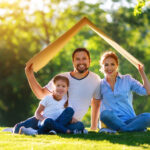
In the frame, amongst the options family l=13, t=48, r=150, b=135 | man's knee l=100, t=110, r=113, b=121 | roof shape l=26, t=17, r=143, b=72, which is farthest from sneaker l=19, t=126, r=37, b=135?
roof shape l=26, t=17, r=143, b=72

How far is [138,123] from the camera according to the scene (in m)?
5.88

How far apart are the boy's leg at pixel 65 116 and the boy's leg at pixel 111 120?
21.9 inches

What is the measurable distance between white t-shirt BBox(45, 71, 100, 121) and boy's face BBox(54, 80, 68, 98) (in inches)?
16.1

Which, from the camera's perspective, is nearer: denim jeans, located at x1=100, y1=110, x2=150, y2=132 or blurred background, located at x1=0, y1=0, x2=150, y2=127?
denim jeans, located at x1=100, y1=110, x2=150, y2=132

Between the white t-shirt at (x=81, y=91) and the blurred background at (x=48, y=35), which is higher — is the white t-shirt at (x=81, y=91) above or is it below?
below

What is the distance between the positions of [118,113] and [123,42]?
68.6ft

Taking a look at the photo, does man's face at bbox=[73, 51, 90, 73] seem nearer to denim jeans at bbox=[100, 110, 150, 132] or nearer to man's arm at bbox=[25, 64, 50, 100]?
man's arm at bbox=[25, 64, 50, 100]

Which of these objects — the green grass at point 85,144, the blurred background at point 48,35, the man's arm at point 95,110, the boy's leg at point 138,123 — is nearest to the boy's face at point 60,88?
the man's arm at point 95,110

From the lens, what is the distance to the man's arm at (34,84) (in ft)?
20.9

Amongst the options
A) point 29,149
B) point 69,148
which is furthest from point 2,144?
point 69,148

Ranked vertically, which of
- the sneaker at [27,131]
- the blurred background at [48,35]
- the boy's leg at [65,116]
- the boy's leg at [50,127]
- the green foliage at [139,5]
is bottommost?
the sneaker at [27,131]

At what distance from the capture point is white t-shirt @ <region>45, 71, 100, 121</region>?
6.37 metres

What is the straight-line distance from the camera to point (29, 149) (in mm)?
3938

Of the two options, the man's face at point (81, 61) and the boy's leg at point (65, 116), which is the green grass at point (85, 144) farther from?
the man's face at point (81, 61)
